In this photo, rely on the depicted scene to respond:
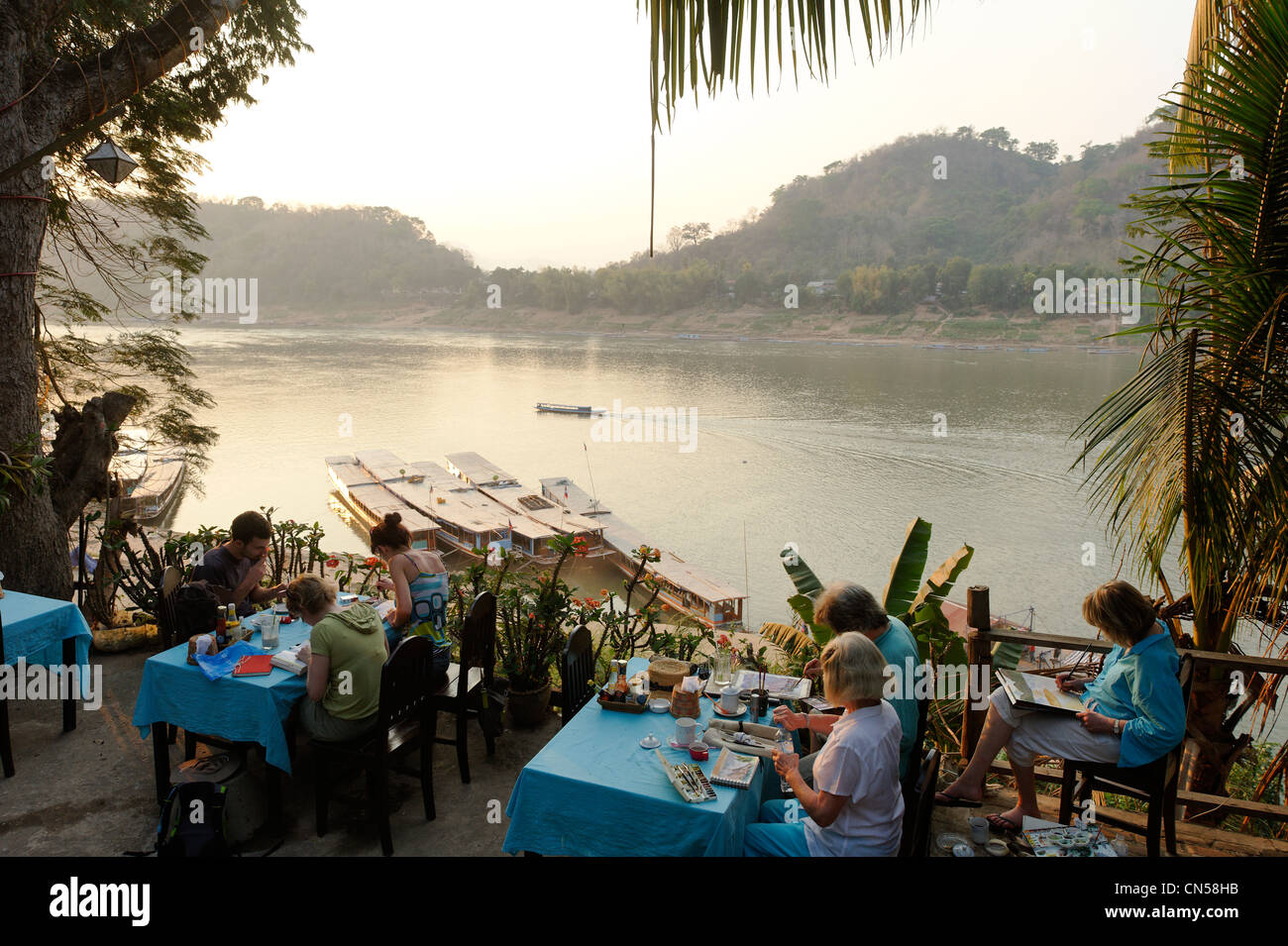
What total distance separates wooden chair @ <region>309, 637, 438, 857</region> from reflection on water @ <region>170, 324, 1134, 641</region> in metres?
11.4

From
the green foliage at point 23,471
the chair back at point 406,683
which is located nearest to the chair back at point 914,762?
the chair back at point 406,683

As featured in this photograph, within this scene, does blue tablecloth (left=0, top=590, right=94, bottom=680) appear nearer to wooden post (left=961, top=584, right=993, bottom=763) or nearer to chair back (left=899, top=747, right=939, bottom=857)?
chair back (left=899, top=747, right=939, bottom=857)

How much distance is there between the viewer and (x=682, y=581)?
19.0 metres

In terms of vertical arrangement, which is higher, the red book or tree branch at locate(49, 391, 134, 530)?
tree branch at locate(49, 391, 134, 530)

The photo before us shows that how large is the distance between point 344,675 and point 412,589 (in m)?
0.83

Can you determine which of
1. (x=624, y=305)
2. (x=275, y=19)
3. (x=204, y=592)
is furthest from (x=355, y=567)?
(x=624, y=305)

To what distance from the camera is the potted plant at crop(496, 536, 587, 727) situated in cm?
451

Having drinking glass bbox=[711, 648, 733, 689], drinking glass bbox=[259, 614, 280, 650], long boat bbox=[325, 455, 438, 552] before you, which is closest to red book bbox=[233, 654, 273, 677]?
drinking glass bbox=[259, 614, 280, 650]

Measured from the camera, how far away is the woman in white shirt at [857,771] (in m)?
2.37

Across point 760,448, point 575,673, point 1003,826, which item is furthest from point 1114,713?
point 760,448

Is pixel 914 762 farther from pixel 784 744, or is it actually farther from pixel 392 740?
pixel 392 740

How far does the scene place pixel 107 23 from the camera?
23.5 feet

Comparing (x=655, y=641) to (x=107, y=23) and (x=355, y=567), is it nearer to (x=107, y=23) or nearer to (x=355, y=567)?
(x=355, y=567)

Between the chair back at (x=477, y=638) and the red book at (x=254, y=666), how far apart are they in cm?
89
